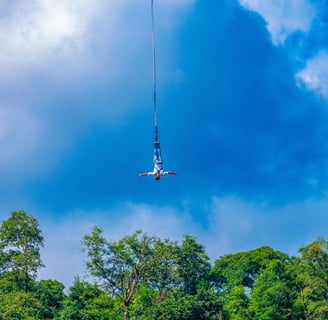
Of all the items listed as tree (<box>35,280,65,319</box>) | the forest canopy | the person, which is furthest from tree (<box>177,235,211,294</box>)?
the person

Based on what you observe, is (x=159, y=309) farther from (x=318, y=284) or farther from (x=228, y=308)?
(x=318, y=284)

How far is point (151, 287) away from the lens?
49.8 m

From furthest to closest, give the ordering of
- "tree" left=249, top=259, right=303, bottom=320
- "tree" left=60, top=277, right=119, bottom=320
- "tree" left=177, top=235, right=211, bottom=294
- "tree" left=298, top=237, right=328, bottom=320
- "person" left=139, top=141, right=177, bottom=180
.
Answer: "tree" left=177, top=235, right=211, bottom=294
"tree" left=249, top=259, right=303, bottom=320
"tree" left=60, top=277, right=119, bottom=320
"tree" left=298, top=237, right=328, bottom=320
"person" left=139, top=141, right=177, bottom=180

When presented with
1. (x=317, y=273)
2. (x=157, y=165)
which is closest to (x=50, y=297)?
(x=317, y=273)

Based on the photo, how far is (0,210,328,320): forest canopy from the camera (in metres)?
44.0

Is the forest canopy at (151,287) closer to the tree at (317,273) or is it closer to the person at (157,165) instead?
the tree at (317,273)

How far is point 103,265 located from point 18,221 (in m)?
7.47

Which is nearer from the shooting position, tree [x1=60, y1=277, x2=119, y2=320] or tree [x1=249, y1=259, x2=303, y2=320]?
tree [x1=60, y1=277, x2=119, y2=320]

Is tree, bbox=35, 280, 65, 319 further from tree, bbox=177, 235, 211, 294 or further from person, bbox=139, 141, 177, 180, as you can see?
person, bbox=139, 141, 177, 180

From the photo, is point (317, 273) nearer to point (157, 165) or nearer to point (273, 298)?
point (273, 298)

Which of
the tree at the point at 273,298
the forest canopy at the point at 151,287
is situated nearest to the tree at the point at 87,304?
the forest canopy at the point at 151,287

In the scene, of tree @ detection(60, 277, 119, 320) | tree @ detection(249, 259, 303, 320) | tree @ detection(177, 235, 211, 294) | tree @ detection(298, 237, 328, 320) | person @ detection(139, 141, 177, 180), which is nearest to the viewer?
person @ detection(139, 141, 177, 180)

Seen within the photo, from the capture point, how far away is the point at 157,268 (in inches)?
1962

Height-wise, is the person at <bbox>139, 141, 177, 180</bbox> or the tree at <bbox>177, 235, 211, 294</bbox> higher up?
the tree at <bbox>177, 235, 211, 294</bbox>
